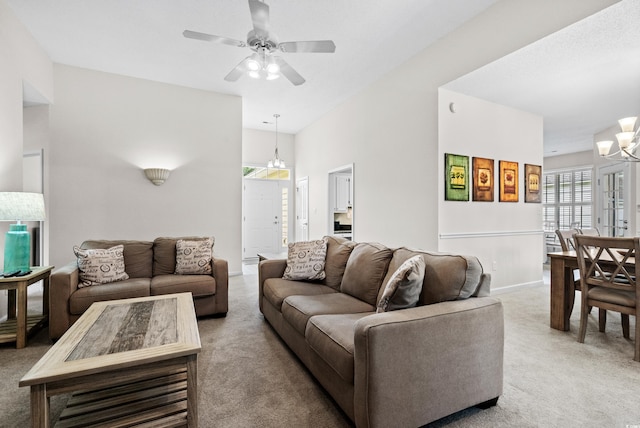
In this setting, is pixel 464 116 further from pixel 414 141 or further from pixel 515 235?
pixel 515 235

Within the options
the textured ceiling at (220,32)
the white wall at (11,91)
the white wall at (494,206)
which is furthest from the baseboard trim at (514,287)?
the white wall at (11,91)

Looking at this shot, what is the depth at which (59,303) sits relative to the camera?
2.54 metres

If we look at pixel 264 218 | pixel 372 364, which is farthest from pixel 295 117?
pixel 372 364

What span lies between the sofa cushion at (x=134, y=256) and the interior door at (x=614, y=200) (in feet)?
24.2

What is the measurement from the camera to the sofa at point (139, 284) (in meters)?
2.55

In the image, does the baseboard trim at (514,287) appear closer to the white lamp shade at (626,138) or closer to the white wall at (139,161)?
the white lamp shade at (626,138)

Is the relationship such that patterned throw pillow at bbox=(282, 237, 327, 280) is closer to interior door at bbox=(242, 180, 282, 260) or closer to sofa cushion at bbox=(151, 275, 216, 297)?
sofa cushion at bbox=(151, 275, 216, 297)

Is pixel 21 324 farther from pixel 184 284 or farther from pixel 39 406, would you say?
pixel 39 406

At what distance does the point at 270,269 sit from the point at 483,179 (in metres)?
3.11

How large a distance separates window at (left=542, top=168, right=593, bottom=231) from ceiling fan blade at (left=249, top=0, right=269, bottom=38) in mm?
7262

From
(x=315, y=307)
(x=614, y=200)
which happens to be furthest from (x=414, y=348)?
(x=614, y=200)

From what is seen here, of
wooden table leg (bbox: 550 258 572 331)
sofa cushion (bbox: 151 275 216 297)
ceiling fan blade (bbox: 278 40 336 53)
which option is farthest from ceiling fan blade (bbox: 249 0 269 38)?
wooden table leg (bbox: 550 258 572 331)

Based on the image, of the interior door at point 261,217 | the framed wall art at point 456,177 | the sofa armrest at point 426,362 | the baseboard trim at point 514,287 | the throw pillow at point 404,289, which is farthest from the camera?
the interior door at point 261,217

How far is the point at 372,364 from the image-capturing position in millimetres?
1342
